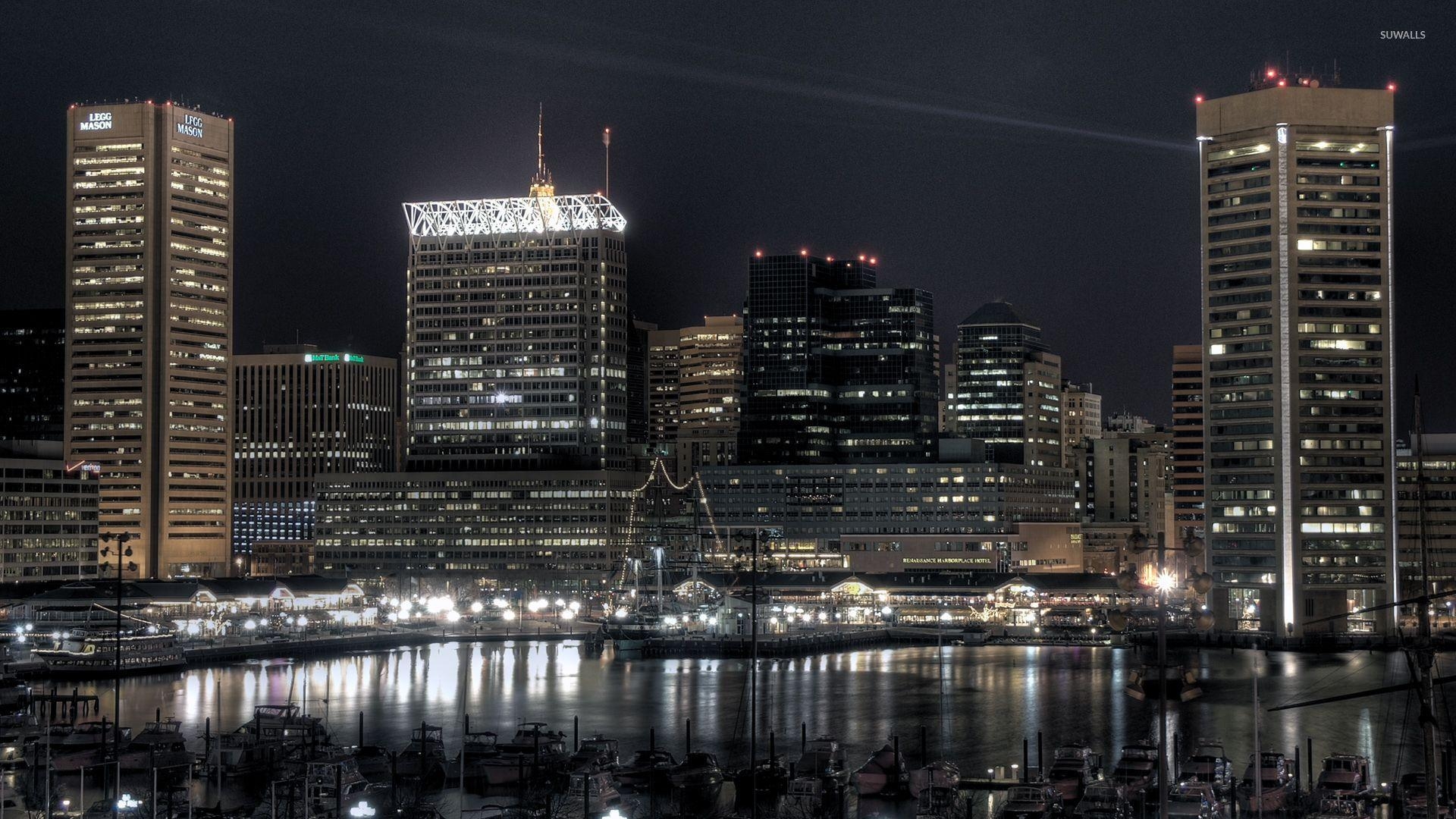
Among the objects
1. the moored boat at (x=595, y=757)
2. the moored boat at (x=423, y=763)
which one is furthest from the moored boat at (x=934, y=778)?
the moored boat at (x=423, y=763)

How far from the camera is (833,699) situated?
121m

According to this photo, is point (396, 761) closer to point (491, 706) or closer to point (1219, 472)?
point (491, 706)

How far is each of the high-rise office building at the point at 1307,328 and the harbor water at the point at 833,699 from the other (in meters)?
15.0

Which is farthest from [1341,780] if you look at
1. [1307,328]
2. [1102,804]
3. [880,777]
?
[1307,328]

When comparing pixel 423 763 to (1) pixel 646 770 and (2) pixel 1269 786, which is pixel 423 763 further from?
(2) pixel 1269 786

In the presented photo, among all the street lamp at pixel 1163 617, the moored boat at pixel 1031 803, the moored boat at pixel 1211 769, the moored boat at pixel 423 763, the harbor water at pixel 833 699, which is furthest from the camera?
the harbor water at pixel 833 699

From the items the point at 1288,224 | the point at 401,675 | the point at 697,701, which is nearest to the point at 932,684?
the point at 697,701

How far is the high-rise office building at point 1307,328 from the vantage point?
16712 centimetres

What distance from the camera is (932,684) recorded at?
13200 centimetres

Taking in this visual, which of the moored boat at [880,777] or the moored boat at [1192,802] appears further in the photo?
the moored boat at [880,777]

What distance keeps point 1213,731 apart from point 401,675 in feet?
212

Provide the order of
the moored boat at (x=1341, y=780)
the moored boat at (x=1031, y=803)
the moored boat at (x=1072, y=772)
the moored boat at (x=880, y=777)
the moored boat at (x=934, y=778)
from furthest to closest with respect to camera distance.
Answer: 1. the moored boat at (x=880, y=777)
2. the moored boat at (x=1072, y=772)
3. the moored boat at (x=934, y=778)
4. the moored boat at (x=1341, y=780)
5. the moored boat at (x=1031, y=803)

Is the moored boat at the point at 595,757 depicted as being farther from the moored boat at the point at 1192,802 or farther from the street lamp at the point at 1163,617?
the street lamp at the point at 1163,617

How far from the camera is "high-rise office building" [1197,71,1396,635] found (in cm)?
16712
